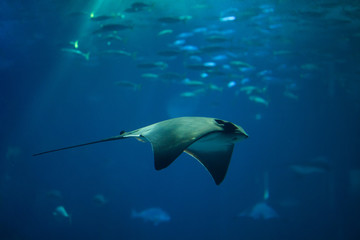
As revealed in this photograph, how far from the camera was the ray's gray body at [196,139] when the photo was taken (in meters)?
2.28

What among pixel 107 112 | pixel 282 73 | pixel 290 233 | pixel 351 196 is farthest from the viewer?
pixel 107 112

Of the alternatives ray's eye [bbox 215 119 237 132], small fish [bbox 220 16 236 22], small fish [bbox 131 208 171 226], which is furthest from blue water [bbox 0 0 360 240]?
ray's eye [bbox 215 119 237 132]

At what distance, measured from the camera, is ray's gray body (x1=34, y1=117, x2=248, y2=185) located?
2277 millimetres

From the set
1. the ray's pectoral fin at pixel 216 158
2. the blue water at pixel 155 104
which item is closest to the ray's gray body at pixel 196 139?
the ray's pectoral fin at pixel 216 158

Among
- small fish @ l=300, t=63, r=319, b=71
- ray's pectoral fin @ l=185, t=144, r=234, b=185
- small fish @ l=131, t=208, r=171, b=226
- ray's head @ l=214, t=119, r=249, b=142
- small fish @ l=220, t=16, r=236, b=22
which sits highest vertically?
small fish @ l=220, t=16, r=236, b=22

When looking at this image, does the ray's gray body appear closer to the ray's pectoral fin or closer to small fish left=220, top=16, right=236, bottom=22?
the ray's pectoral fin

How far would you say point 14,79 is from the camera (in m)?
22.1

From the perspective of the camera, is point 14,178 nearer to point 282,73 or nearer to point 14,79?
point 14,79

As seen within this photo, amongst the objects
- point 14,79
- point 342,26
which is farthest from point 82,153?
point 342,26

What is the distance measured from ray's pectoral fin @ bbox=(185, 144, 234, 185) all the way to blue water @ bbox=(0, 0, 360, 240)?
847cm

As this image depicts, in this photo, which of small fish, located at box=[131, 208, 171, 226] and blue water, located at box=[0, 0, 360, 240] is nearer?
blue water, located at box=[0, 0, 360, 240]

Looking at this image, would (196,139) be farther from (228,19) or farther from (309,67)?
(309,67)

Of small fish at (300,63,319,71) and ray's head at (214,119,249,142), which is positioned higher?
ray's head at (214,119,249,142)

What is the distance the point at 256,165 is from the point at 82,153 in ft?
66.7
